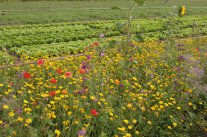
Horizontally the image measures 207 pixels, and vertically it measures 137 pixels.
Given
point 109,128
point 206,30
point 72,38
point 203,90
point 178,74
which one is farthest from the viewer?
point 206,30

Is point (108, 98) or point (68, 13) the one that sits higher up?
point (68, 13)

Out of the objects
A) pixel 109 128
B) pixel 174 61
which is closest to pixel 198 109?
pixel 174 61

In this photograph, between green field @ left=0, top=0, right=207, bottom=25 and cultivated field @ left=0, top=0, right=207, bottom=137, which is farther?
green field @ left=0, top=0, right=207, bottom=25

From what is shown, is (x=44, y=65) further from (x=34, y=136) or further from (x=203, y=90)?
(x=203, y=90)

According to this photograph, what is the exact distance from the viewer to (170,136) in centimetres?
279

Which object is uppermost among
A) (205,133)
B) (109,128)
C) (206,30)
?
(206,30)

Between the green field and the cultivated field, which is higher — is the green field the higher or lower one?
the higher one

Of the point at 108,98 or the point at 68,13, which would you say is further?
the point at 68,13

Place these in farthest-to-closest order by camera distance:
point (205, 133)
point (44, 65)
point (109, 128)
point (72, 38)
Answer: point (72, 38) → point (44, 65) → point (205, 133) → point (109, 128)

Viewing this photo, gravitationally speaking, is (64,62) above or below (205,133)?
above

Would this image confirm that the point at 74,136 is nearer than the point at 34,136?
No

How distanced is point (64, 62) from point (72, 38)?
172 inches

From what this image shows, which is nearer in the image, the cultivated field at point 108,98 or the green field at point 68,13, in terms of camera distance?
the cultivated field at point 108,98

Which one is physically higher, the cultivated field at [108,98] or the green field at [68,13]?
the green field at [68,13]
